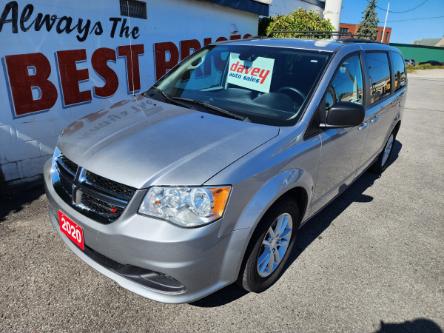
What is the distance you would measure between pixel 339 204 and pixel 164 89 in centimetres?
238

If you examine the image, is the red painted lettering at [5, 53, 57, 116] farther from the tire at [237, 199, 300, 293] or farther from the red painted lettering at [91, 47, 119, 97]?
the tire at [237, 199, 300, 293]

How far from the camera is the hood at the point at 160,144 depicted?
6.55 feet

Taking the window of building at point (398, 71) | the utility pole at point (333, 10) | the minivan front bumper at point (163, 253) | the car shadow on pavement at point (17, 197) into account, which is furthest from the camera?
the utility pole at point (333, 10)

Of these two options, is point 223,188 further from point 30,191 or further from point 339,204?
point 30,191

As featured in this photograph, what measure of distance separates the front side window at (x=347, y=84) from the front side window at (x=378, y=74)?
0.30 meters

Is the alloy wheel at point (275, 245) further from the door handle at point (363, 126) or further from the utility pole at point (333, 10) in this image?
the utility pole at point (333, 10)

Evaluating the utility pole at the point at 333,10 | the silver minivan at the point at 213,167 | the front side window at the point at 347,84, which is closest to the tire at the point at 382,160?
the silver minivan at the point at 213,167

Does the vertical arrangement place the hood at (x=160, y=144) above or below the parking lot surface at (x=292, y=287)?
above

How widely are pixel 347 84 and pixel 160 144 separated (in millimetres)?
1881

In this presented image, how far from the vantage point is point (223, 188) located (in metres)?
1.96

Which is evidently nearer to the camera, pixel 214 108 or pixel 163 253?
pixel 163 253

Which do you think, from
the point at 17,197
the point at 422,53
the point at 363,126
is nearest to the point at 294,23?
Result: the point at 363,126

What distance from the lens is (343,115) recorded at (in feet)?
8.54

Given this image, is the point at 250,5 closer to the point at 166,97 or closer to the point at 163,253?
the point at 166,97
